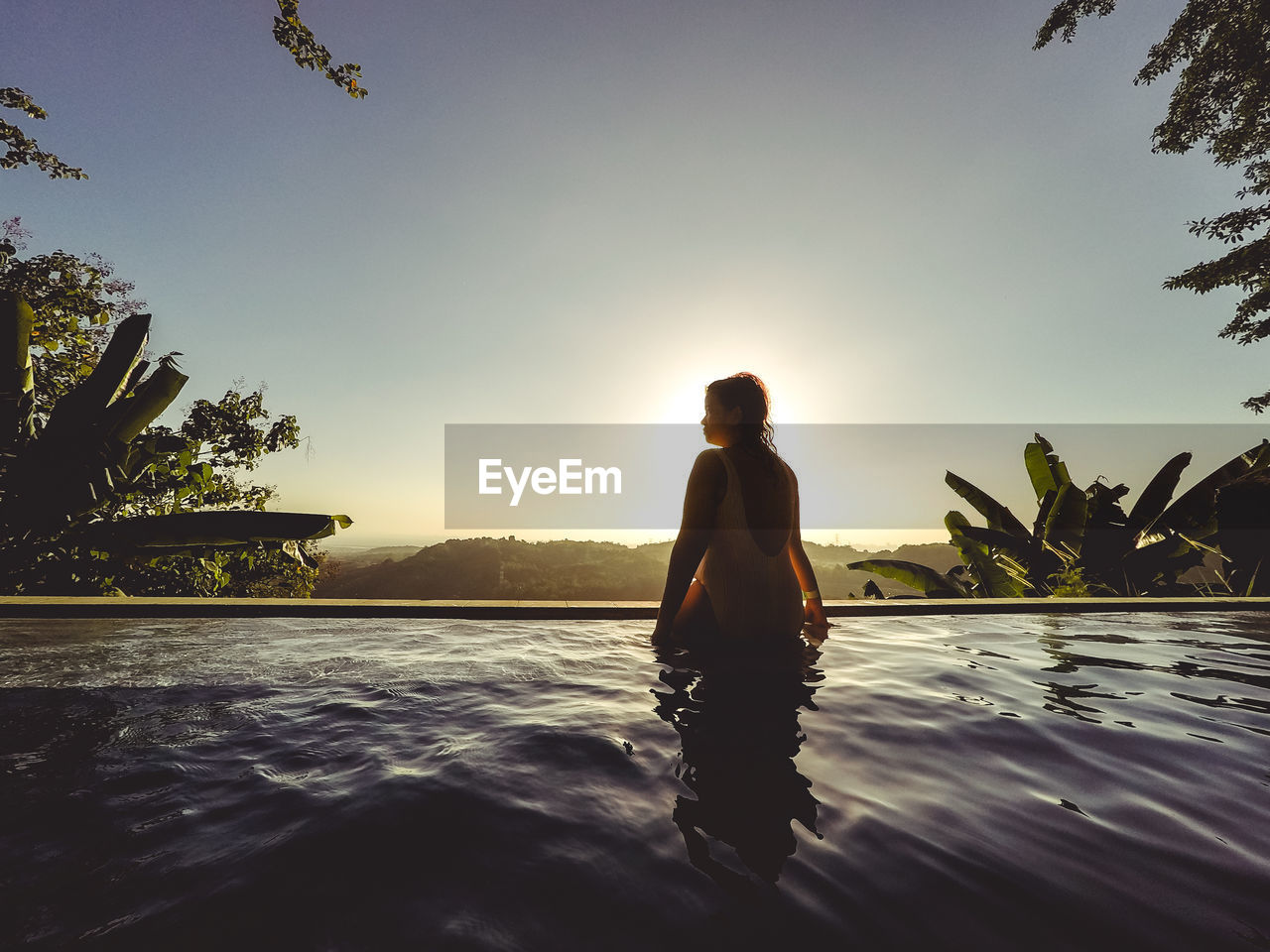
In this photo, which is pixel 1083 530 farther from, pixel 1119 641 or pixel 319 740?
pixel 319 740

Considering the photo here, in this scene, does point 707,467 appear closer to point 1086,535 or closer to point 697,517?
point 697,517

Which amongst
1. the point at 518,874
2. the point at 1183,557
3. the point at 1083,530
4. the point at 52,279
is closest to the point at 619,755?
the point at 518,874

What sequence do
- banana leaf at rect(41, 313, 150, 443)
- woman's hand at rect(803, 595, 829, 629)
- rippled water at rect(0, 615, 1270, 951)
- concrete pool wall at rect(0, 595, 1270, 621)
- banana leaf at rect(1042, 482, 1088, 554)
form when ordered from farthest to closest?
banana leaf at rect(1042, 482, 1088, 554)
banana leaf at rect(41, 313, 150, 443)
concrete pool wall at rect(0, 595, 1270, 621)
woman's hand at rect(803, 595, 829, 629)
rippled water at rect(0, 615, 1270, 951)

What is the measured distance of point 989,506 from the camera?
33.3 ft

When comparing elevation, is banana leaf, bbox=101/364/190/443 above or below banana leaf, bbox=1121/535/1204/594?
above

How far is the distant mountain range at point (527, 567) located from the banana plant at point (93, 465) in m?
32.1

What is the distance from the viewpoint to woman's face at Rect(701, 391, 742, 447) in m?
3.14

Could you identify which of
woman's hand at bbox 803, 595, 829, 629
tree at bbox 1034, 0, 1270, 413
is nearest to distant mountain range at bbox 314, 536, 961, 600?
tree at bbox 1034, 0, 1270, 413

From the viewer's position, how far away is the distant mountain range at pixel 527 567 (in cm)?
4349

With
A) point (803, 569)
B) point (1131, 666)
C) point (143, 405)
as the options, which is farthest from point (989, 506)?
point (143, 405)

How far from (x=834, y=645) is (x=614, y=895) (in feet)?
11.2

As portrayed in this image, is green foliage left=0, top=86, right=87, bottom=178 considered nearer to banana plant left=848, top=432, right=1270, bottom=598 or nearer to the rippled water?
the rippled water

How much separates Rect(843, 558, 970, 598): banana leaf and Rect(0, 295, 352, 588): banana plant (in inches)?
289

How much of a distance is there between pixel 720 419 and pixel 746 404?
0.56 ft
